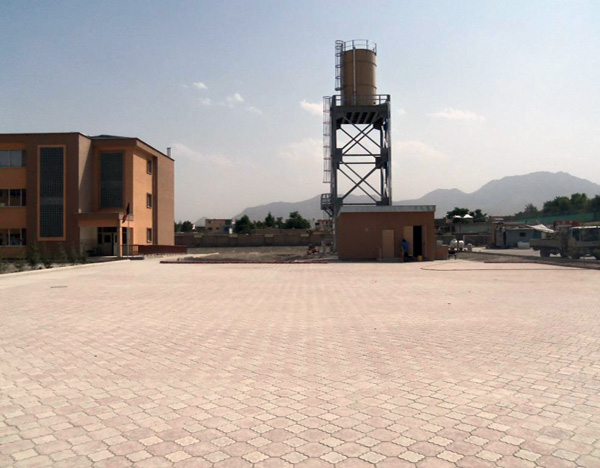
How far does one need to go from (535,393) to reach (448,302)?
6.46 meters

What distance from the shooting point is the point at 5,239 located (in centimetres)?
3606

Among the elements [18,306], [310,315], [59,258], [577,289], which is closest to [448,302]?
[310,315]

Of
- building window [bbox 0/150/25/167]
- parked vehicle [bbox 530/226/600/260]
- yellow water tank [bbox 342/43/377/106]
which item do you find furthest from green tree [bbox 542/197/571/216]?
building window [bbox 0/150/25/167]

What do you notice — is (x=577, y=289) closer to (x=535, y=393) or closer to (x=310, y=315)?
(x=310, y=315)

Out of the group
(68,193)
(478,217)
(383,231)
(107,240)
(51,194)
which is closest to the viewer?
(383,231)

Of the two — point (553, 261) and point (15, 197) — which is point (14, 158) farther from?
point (553, 261)

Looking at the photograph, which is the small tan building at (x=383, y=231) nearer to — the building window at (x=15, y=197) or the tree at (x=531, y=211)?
the building window at (x=15, y=197)

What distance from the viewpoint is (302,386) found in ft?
16.0

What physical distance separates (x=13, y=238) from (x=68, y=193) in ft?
19.9

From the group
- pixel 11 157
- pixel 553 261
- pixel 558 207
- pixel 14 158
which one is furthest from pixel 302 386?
pixel 558 207

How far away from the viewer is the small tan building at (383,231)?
92.8 feet

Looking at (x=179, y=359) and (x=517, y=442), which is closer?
(x=517, y=442)

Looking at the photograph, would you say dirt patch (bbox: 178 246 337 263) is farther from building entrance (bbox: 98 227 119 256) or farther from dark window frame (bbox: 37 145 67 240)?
dark window frame (bbox: 37 145 67 240)

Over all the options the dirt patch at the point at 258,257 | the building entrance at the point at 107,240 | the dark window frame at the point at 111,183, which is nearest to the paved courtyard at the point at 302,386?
the dirt patch at the point at 258,257
